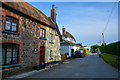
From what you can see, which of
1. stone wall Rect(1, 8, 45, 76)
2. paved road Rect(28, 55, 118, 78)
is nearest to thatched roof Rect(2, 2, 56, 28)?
stone wall Rect(1, 8, 45, 76)

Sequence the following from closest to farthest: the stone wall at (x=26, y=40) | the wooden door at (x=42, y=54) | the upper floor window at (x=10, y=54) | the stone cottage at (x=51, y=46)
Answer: the upper floor window at (x=10, y=54) → the stone wall at (x=26, y=40) → the wooden door at (x=42, y=54) → the stone cottage at (x=51, y=46)

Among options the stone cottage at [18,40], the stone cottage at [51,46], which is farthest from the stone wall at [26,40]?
the stone cottage at [51,46]

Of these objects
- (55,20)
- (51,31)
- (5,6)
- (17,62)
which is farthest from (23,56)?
(55,20)

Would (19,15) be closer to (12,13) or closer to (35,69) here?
(12,13)

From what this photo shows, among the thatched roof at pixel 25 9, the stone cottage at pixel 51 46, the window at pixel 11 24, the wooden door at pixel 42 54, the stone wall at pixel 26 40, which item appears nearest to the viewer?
the stone wall at pixel 26 40

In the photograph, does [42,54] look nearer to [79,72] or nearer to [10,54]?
[10,54]

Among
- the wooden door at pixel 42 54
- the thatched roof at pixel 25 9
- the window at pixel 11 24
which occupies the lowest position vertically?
the wooden door at pixel 42 54

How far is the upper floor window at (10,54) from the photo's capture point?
8.79 metres

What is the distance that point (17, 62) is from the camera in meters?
9.98

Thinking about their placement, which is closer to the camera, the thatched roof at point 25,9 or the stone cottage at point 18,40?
the stone cottage at point 18,40

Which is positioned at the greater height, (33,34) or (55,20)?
(55,20)

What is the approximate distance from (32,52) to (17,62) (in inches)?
89.5

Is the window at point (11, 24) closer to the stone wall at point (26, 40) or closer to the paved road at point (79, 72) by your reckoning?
the stone wall at point (26, 40)

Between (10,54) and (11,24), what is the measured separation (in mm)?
2624
